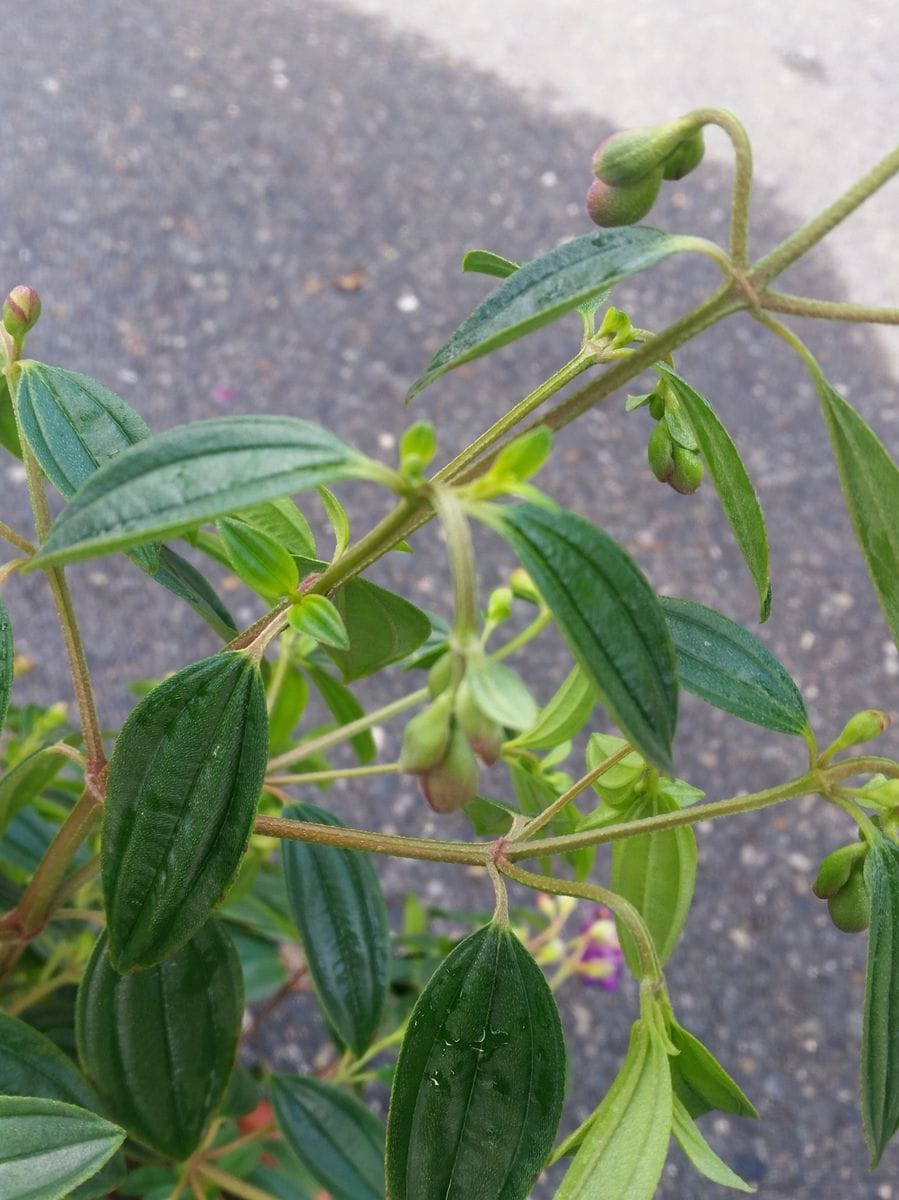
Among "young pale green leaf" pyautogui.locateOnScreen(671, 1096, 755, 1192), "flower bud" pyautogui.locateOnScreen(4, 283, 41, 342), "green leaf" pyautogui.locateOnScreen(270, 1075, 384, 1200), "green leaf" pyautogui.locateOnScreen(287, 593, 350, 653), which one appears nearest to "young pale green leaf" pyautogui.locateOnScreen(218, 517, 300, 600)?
"green leaf" pyautogui.locateOnScreen(287, 593, 350, 653)

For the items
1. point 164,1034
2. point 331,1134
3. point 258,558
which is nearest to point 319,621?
point 258,558

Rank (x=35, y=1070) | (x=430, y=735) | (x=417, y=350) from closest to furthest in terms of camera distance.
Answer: (x=430, y=735) < (x=35, y=1070) < (x=417, y=350)

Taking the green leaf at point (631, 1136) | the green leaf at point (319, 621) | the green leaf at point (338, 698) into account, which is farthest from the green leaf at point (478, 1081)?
the green leaf at point (338, 698)

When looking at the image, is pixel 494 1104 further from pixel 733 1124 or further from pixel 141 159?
pixel 141 159

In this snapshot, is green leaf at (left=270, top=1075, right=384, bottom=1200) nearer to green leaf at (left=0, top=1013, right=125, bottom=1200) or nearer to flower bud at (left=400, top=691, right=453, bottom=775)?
green leaf at (left=0, top=1013, right=125, bottom=1200)

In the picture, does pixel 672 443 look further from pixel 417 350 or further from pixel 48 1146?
pixel 417 350
